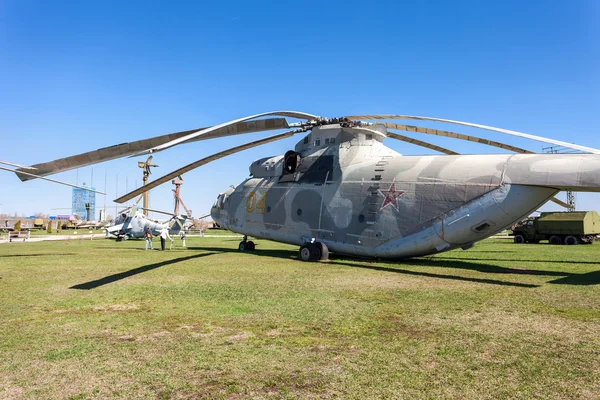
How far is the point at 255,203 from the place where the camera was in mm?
19953

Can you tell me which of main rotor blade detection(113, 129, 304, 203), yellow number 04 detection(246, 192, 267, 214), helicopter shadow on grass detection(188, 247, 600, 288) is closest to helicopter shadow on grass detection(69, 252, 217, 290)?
main rotor blade detection(113, 129, 304, 203)

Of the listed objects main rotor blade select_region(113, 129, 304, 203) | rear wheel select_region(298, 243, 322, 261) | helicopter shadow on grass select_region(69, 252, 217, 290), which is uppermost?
main rotor blade select_region(113, 129, 304, 203)

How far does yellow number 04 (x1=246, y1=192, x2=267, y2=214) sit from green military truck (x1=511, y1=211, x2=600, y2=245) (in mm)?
21432

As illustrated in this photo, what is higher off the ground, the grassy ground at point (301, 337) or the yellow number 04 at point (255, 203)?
the yellow number 04 at point (255, 203)

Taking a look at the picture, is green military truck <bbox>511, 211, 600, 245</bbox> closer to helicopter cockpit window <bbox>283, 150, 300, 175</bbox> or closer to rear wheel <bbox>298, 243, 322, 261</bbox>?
helicopter cockpit window <bbox>283, 150, 300, 175</bbox>

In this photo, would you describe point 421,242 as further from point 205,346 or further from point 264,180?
point 205,346

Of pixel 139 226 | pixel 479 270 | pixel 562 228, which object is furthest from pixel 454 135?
pixel 139 226

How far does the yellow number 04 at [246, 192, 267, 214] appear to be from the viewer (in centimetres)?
1955

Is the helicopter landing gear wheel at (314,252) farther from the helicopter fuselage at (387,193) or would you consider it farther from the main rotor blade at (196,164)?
the main rotor blade at (196,164)

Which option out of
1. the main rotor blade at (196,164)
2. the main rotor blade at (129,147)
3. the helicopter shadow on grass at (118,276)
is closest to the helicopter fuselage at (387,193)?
the main rotor blade at (196,164)

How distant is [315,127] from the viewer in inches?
697

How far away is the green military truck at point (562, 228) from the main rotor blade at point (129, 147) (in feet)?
80.5

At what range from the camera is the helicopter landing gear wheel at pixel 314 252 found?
16.4m

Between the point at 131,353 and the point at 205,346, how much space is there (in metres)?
0.98
